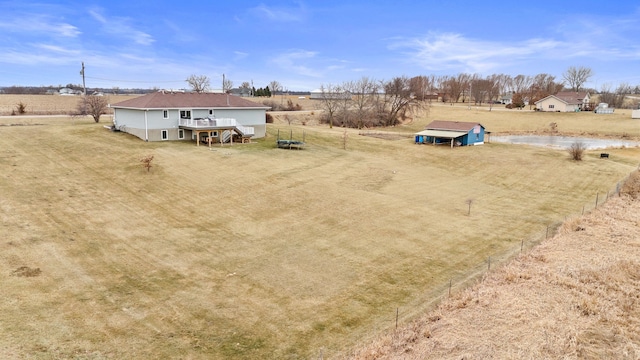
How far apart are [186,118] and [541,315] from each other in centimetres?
3734

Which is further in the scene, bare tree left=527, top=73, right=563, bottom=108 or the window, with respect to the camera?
bare tree left=527, top=73, right=563, bottom=108

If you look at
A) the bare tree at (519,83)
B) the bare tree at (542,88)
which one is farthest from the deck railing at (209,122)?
the bare tree at (519,83)

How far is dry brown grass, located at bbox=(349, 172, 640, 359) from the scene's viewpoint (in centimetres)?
1050

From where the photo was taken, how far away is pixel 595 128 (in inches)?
3046

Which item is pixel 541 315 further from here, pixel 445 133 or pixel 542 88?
pixel 542 88

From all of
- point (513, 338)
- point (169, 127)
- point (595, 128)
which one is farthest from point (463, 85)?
point (513, 338)

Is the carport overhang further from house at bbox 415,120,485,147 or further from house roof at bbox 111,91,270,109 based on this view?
house roof at bbox 111,91,270,109

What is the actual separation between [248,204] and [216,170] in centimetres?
756

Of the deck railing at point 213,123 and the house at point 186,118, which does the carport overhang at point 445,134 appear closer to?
the house at point 186,118

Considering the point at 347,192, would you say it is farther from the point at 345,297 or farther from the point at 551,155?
the point at 551,155

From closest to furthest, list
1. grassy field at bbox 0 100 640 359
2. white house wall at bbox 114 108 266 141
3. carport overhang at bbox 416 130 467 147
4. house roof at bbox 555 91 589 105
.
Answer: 1. grassy field at bbox 0 100 640 359
2. white house wall at bbox 114 108 266 141
3. carport overhang at bbox 416 130 467 147
4. house roof at bbox 555 91 589 105

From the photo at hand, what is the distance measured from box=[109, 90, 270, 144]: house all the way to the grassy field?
2289 mm

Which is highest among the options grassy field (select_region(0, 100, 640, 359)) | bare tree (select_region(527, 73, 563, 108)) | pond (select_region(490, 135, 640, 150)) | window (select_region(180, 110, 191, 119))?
bare tree (select_region(527, 73, 563, 108))

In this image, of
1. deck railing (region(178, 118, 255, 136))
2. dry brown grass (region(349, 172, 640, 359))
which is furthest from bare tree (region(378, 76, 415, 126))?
dry brown grass (region(349, 172, 640, 359))
